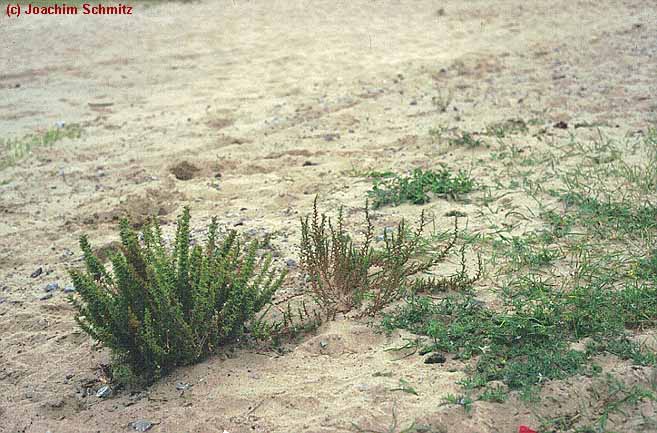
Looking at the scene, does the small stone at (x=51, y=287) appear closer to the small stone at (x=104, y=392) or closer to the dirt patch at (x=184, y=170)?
the small stone at (x=104, y=392)

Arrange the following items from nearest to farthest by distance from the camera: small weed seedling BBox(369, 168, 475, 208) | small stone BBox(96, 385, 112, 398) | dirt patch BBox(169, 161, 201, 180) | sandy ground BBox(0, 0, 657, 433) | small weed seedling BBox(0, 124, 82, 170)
Answer: sandy ground BBox(0, 0, 657, 433)
small stone BBox(96, 385, 112, 398)
small weed seedling BBox(369, 168, 475, 208)
dirt patch BBox(169, 161, 201, 180)
small weed seedling BBox(0, 124, 82, 170)

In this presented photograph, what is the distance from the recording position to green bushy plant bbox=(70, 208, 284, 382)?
2.88m

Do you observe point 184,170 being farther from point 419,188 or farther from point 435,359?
point 435,359

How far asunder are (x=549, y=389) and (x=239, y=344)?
1237 mm

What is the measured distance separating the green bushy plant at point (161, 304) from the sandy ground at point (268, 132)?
A: 0.13m

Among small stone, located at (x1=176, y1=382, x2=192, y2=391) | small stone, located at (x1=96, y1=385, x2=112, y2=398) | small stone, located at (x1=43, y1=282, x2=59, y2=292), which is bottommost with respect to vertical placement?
small stone, located at (x1=96, y1=385, x2=112, y2=398)

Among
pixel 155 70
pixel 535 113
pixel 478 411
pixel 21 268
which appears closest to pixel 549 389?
pixel 478 411

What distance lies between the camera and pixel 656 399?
252 cm

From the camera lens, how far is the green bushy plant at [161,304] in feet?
9.46

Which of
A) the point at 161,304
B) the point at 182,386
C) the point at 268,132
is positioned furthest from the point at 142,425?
the point at 268,132

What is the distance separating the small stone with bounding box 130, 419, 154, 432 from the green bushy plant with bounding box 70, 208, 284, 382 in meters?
0.26

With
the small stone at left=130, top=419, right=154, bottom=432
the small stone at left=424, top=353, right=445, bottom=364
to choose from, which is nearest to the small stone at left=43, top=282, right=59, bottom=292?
the small stone at left=130, top=419, right=154, bottom=432

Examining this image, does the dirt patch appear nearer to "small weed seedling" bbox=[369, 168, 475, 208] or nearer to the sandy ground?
the sandy ground

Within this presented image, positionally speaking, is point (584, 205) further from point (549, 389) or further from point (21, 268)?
point (21, 268)
